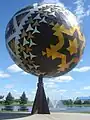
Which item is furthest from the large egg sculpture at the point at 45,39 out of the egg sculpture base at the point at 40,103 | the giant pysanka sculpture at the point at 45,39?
the egg sculpture base at the point at 40,103

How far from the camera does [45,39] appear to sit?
23.6m

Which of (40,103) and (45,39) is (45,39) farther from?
(40,103)

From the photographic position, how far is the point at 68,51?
24.1 metres

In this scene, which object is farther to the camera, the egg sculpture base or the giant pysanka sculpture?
the egg sculpture base

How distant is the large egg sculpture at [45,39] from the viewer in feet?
77.7

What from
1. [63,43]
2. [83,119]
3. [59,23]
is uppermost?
[59,23]

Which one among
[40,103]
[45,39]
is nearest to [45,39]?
[45,39]

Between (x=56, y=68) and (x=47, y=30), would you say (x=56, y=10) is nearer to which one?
(x=47, y=30)

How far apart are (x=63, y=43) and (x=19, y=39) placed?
3488mm

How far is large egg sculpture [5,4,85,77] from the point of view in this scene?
2369cm

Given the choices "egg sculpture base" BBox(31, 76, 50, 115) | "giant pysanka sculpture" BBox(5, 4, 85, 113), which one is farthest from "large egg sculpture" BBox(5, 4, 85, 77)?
"egg sculpture base" BBox(31, 76, 50, 115)

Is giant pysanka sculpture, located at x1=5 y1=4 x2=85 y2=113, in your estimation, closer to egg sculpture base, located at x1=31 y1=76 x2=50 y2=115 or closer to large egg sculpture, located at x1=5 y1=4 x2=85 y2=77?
large egg sculpture, located at x1=5 y1=4 x2=85 y2=77

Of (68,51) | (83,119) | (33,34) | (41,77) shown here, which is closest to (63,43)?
(68,51)

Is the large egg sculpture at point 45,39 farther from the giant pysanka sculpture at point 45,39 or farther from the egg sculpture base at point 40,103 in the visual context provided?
the egg sculpture base at point 40,103
